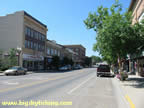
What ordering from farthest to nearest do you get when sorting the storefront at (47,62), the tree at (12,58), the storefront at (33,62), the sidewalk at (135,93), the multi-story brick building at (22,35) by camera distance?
the storefront at (47,62) < the storefront at (33,62) < the multi-story brick building at (22,35) < the tree at (12,58) < the sidewalk at (135,93)

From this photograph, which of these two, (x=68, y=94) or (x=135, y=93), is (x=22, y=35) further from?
(x=135, y=93)

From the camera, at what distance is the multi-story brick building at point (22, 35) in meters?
37.2

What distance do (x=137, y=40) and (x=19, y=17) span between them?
106 feet

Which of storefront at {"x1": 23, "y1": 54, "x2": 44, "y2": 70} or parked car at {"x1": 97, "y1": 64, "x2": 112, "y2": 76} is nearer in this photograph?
parked car at {"x1": 97, "y1": 64, "x2": 112, "y2": 76}

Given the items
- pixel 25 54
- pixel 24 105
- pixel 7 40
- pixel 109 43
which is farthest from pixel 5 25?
pixel 24 105

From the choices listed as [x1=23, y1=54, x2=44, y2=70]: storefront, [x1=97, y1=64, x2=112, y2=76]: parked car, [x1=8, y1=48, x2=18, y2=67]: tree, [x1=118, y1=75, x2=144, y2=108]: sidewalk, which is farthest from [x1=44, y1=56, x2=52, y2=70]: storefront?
[x1=118, y1=75, x2=144, y2=108]: sidewalk

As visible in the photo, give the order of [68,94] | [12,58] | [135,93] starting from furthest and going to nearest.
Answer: [12,58], [135,93], [68,94]

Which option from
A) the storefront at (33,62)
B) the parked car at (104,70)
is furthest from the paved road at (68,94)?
the storefront at (33,62)

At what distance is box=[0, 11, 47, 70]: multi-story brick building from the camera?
37250mm

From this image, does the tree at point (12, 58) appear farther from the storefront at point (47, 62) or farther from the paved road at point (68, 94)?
the paved road at point (68, 94)

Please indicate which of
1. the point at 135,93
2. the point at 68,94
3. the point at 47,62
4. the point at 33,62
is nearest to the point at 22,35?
the point at 33,62

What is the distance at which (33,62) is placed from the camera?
4206 cm

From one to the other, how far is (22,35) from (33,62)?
874 centimetres

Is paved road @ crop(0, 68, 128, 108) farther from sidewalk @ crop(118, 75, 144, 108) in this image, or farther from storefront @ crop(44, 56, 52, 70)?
storefront @ crop(44, 56, 52, 70)
